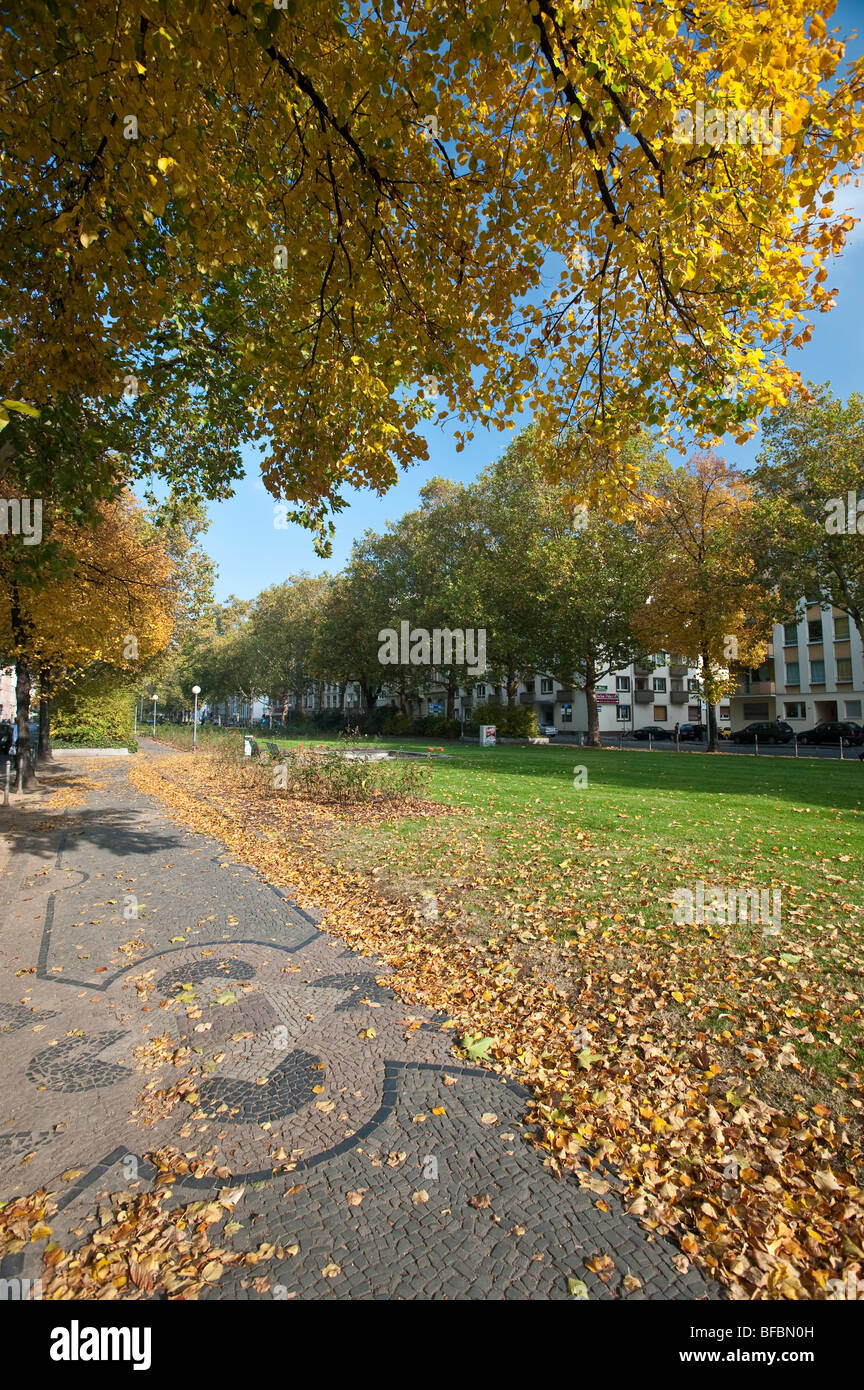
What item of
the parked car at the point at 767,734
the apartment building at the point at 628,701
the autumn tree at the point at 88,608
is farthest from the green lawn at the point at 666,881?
the apartment building at the point at 628,701

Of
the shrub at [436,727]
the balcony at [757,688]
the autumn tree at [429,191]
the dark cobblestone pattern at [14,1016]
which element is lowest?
the dark cobblestone pattern at [14,1016]

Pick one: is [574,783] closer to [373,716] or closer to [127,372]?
[127,372]

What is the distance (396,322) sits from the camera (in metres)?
5.86

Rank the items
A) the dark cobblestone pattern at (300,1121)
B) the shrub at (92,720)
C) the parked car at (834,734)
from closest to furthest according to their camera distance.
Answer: the dark cobblestone pattern at (300,1121) < the shrub at (92,720) < the parked car at (834,734)

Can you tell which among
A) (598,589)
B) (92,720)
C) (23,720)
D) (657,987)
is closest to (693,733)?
(598,589)

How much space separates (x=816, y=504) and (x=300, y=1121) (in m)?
30.3

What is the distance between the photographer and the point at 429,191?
514 centimetres

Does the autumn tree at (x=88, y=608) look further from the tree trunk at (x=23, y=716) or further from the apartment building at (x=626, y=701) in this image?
the apartment building at (x=626, y=701)

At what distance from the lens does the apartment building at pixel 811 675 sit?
47625 millimetres

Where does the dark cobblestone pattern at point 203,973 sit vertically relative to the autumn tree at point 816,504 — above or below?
below

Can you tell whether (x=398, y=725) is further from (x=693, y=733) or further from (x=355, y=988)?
(x=355, y=988)

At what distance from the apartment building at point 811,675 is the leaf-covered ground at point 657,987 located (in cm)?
4361

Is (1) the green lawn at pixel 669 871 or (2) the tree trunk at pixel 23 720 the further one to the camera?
(2) the tree trunk at pixel 23 720

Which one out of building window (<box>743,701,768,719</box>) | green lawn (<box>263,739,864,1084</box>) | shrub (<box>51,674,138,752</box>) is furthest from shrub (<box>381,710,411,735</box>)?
green lawn (<box>263,739,864,1084</box>)
